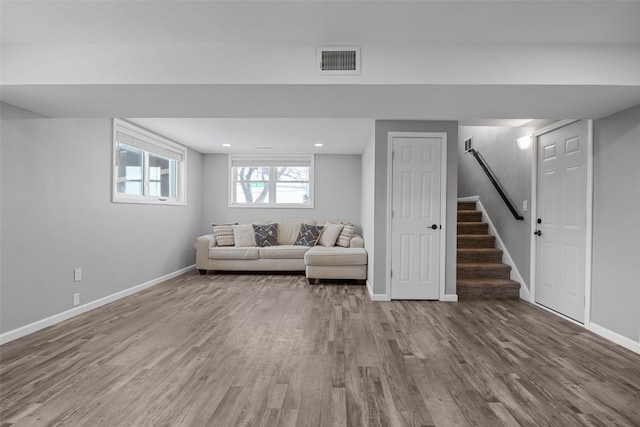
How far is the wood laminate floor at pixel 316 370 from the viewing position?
6.00 feet

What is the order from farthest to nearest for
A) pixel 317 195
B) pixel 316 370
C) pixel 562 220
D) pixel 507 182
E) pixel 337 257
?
pixel 317 195
pixel 337 257
pixel 507 182
pixel 562 220
pixel 316 370

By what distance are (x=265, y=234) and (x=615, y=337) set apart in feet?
16.1

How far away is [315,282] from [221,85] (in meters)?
3.52

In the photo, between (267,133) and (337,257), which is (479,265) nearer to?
(337,257)

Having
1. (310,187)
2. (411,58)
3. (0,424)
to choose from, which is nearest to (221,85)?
(411,58)

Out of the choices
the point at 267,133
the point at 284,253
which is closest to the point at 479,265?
the point at 284,253

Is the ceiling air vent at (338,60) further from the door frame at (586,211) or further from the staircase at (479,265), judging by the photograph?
the staircase at (479,265)

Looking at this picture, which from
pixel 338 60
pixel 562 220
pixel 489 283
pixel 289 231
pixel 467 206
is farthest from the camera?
pixel 289 231

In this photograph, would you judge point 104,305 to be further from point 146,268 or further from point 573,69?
point 573,69

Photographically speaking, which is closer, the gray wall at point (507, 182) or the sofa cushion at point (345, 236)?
the gray wall at point (507, 182)

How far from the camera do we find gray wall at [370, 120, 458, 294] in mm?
4254

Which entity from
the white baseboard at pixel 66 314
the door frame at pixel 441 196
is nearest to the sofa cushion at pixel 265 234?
the white baseboard at pixel 66 314

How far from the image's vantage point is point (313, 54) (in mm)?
2453

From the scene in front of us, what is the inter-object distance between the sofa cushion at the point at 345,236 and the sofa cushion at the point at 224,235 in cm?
194
